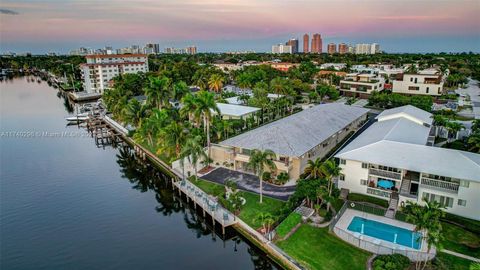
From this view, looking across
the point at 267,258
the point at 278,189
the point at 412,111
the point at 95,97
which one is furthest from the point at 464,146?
the point at 95,97

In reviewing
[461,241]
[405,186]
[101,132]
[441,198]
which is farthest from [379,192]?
[101,132]

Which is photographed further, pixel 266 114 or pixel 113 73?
pixel 113 73

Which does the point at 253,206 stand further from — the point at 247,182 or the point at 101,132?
the point at 101,132

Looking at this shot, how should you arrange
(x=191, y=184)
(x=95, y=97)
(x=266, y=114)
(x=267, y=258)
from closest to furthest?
(x=267, y=258)
(x=191, y=184)
(x=266, y=114)
(x=95, y=97)

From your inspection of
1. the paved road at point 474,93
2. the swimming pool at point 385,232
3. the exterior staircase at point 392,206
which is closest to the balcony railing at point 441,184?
the exterior staircase at point 392,206

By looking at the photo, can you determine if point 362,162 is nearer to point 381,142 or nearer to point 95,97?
point 381,142

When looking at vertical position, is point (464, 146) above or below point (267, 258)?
above

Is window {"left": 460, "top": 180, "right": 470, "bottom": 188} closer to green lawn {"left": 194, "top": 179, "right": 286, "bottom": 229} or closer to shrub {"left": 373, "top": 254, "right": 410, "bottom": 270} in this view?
shrub {"left": 373, "top": 254, "right": 410, "bottom": 270}

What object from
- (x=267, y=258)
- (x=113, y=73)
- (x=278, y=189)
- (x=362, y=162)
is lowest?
(x=267, y=258)
